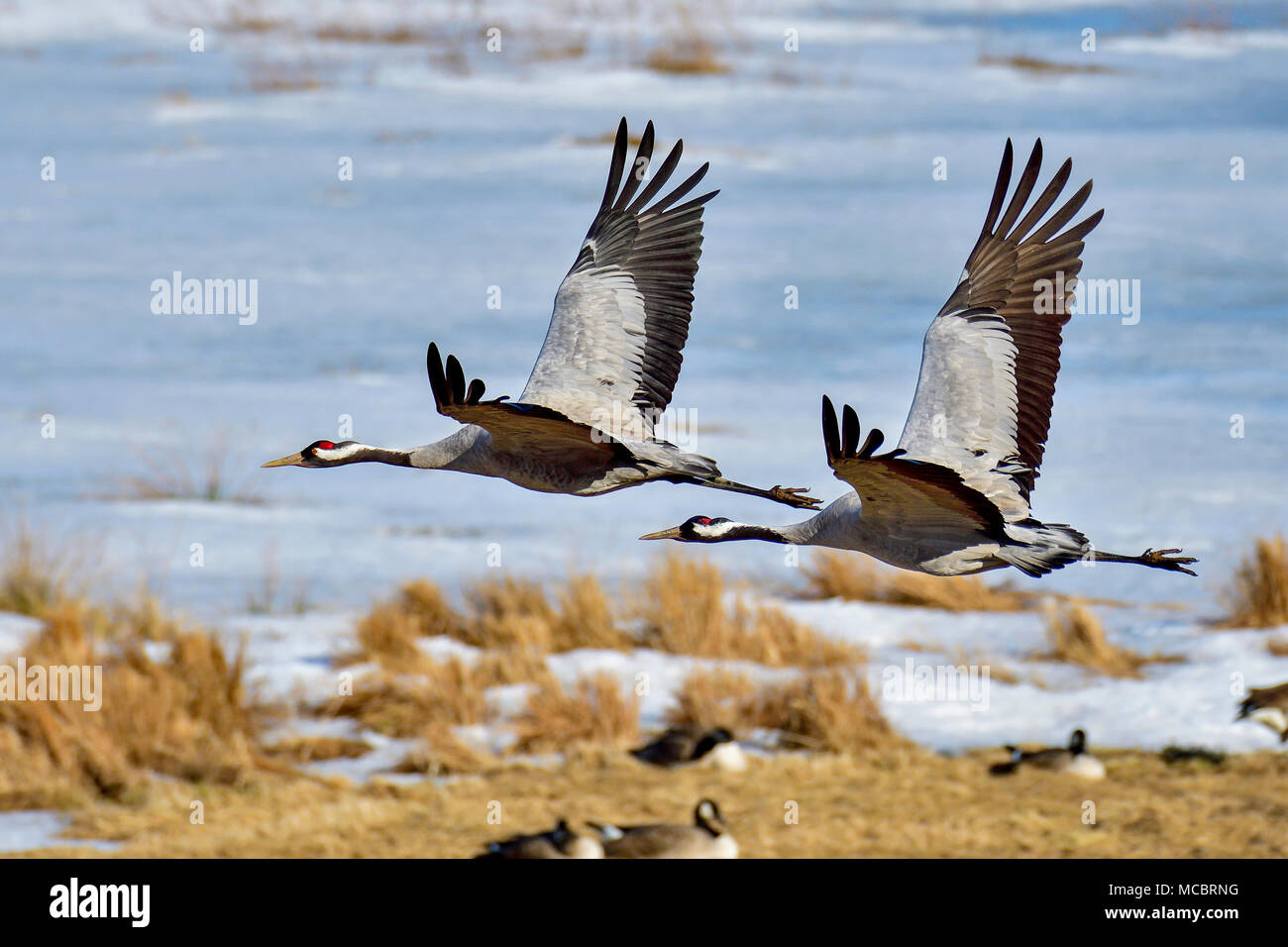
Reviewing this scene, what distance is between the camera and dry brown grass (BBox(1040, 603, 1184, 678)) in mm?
18641

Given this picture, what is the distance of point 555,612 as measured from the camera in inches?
752

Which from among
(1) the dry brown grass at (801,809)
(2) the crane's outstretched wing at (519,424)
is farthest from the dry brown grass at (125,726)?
(2) the crane's outstretched wing at (519,424)

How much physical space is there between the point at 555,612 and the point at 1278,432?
31.9ft

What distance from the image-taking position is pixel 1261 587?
19.0 metres

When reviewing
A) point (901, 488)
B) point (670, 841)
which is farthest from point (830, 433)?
point (670, 841)

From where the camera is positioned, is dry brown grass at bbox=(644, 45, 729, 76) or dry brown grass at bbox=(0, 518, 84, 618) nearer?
dry brown grass at bbox=(0, 518, 84, 618)

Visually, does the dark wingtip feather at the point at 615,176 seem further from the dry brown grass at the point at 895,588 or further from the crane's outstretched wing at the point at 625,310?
the dry brown grass at the point at 895,588

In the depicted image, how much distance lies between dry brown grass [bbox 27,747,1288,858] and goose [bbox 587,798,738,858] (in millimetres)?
1122

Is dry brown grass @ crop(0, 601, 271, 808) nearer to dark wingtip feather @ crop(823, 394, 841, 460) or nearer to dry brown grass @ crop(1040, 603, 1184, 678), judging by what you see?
dry brown grass @ crop(1040, 603, 1184, 678)

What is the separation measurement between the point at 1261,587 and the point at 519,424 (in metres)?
14.1

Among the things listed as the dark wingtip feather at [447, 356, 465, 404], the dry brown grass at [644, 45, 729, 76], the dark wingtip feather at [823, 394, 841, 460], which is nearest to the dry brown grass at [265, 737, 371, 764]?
the dark wingtip feather at [447, 356, 465, 404]

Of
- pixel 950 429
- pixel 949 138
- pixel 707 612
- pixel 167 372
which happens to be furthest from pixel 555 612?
pixel 949 138

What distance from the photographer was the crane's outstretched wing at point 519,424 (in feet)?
19.2

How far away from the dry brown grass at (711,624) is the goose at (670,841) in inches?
136
